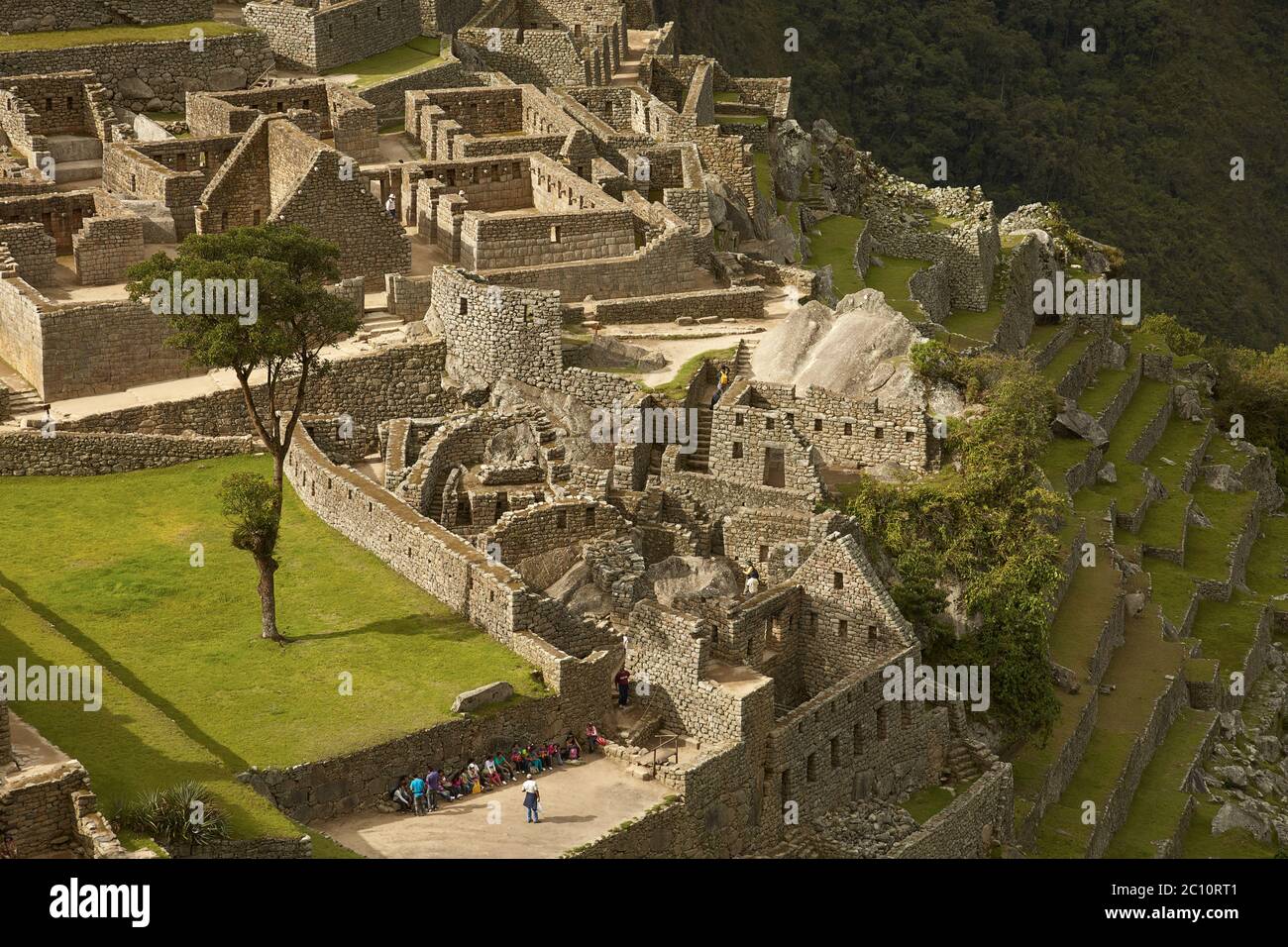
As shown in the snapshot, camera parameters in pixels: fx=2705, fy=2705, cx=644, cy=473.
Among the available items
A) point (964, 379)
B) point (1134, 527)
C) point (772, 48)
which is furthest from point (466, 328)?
point (772, 48)

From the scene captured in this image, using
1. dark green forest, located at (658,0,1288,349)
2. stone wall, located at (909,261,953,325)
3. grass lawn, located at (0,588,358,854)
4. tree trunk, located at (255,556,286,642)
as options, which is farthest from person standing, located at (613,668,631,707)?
dark green forest, located at (658,0,1288,349)

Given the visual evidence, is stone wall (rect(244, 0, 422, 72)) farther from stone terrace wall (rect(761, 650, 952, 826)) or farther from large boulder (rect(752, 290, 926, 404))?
stone terrace wall (rect(761, 650, 952, 826))

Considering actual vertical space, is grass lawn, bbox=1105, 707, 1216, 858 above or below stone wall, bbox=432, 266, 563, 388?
below

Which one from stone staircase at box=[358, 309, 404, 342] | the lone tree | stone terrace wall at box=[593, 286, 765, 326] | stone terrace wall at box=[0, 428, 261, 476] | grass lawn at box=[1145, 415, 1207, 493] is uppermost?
the lone tree

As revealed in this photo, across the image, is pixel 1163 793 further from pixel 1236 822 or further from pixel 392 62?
pixel 392 62

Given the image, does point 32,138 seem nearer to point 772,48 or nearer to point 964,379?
point 964,379

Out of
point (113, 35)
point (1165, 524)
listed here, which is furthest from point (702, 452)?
point (113, 35)

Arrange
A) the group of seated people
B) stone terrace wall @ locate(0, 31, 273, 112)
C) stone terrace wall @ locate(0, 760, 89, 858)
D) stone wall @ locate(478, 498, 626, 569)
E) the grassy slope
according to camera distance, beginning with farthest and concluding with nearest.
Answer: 1. stone terrace wall @ locate(0, 31, 273, 112)
2. the grassy slope
3. stone wall @ locate(478, 498, 626, 569)
4. the group of seated people
5. stone terrace wall @ locate(0, 760, 89, 858)
